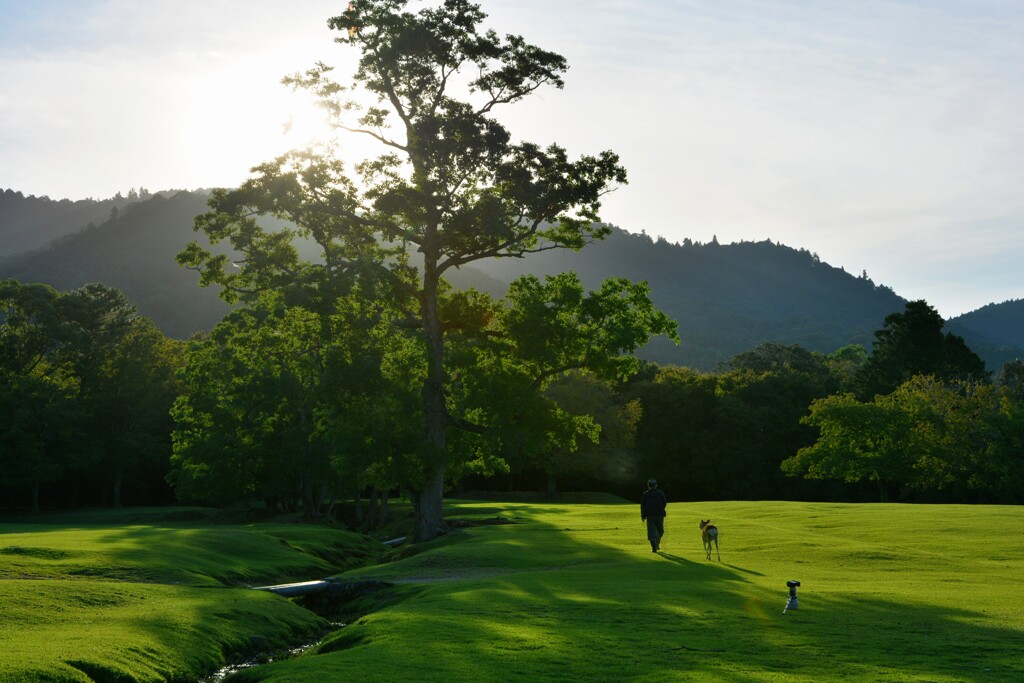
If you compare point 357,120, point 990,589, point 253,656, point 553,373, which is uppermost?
point 357,120

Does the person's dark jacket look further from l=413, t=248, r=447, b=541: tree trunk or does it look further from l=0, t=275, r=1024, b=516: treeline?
l=413, t=248, r=447, b=541: tree trunk

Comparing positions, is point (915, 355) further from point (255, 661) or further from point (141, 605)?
point (141, 605)

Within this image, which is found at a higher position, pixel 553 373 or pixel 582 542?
pixel 553 373

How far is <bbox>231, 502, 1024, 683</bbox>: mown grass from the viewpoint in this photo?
533 inches

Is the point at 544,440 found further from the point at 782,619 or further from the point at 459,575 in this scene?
the point at 782,619

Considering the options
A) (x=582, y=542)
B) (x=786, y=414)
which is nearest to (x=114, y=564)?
(x=582, y=542)

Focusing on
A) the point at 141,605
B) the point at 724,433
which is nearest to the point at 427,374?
the point at 141,605

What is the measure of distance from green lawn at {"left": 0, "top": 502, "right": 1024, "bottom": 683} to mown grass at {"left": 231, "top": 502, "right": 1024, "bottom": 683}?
7 cm

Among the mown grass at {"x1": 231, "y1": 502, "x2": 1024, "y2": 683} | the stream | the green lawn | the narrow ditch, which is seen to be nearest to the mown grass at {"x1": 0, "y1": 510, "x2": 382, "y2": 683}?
the green lawn

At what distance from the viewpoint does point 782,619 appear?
1744 centimetres

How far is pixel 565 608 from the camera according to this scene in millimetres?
19578

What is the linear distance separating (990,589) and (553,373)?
84.7ft

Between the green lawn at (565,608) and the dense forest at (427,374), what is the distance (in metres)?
9.62

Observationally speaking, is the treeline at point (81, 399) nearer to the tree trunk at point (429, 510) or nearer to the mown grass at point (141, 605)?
the mown grass at point (141, 605)
